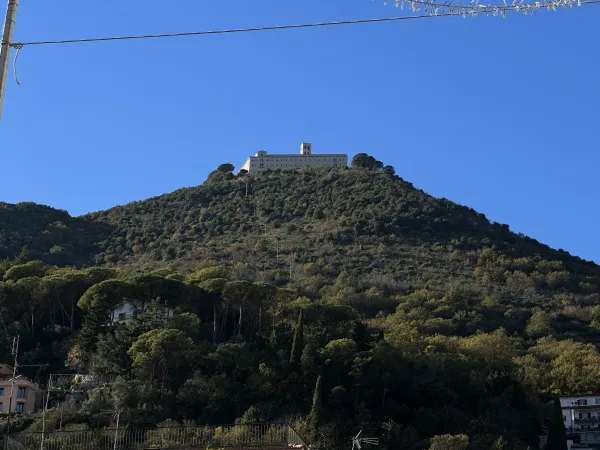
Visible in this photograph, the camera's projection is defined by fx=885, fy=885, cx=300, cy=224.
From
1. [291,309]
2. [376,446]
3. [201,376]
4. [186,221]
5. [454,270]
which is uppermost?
[186,221]

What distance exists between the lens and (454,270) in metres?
72.1

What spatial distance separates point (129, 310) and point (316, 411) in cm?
1535

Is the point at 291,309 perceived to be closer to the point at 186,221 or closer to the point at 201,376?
the point at 201,376

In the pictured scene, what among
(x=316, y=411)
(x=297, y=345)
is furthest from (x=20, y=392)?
(x=316, y=411)

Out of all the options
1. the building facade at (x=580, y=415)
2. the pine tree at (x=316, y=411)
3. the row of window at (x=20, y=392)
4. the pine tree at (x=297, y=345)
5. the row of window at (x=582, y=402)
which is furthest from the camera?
the row of window at (x=582, y=402)

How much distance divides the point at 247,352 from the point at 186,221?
47.8 metres

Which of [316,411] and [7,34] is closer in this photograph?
[7,34]

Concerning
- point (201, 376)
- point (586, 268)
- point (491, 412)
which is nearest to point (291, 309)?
point (201, 376)

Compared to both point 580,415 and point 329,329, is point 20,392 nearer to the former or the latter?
point 329,329

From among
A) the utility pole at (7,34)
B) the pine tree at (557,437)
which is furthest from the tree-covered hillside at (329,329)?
the utility pole at (7,34)

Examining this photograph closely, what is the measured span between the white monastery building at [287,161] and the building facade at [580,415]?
6998cm

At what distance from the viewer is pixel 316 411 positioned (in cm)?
3641

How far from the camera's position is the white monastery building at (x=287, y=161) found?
11300 centimetres

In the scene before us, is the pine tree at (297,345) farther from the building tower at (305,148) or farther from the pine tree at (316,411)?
the building tower at (305,148)
